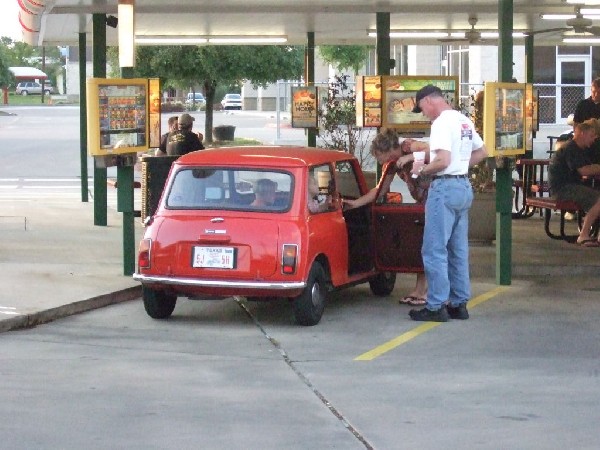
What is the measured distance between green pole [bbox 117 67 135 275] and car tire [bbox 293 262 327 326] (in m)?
3.02

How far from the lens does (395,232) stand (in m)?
12.0

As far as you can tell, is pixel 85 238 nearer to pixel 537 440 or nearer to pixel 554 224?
pixel 554 224

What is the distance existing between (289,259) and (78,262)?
14.9 ft

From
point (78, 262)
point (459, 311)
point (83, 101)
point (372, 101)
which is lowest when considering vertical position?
point (459, 311)

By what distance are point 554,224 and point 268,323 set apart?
9.41 metres

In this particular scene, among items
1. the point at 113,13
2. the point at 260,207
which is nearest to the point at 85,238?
the point at 113,13

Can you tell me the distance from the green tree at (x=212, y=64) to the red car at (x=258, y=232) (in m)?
26.1

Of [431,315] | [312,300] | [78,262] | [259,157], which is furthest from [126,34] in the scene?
[431,315]

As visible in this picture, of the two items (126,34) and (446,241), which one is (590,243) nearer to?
(446,241)

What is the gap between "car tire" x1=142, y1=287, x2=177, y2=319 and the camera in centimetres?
1117

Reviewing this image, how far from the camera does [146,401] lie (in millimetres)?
8141

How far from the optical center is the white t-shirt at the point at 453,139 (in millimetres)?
10867

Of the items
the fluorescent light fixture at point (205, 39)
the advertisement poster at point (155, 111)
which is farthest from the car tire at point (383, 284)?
the fluorescent light fixture at point (205, 39)

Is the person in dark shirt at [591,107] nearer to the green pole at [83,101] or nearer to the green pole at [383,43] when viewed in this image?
the green pole at [383,43]
